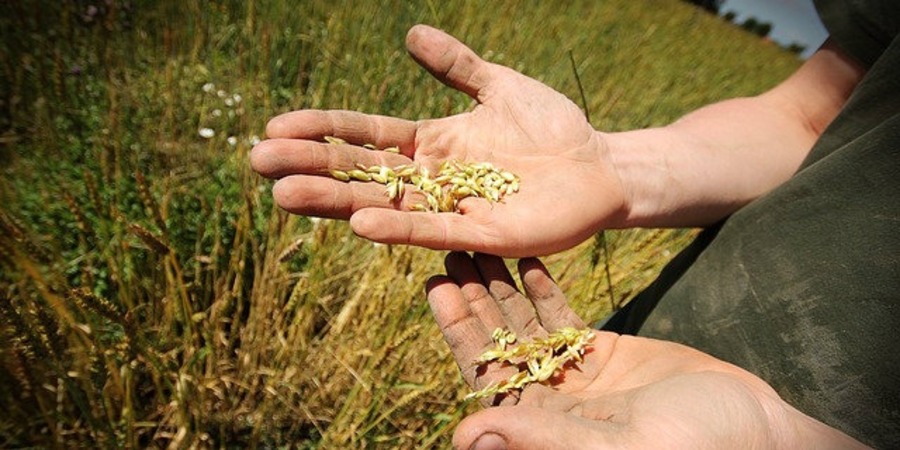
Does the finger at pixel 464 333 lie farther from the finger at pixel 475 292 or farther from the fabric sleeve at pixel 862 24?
the fabric sleeve at pixel 862 24

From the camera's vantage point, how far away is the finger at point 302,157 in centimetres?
110

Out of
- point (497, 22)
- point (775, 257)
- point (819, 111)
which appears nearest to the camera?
point (775, 257)

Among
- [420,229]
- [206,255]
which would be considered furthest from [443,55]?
[206,255]

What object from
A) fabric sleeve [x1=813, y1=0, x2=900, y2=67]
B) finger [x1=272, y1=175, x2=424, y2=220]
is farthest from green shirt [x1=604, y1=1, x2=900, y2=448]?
finger [x1=272, y1=175, x2=424, y2=220]

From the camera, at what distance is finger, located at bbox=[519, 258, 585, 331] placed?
3.90 feet

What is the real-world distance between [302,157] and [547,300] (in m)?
0.65

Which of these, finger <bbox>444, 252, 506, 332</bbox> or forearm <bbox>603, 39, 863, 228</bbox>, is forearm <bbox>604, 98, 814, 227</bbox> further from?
finger <bbox>444, 252, 506, 332</bbox>

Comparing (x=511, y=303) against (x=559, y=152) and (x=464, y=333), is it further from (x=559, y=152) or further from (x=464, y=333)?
(x=559, y=152)

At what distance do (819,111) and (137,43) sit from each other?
2691mm

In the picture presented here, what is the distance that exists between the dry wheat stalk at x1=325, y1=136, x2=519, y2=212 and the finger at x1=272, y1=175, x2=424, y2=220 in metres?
0.05

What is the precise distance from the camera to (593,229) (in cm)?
132

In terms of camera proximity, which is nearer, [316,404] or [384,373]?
[384,373]

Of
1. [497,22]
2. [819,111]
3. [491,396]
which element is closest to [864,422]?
[491,396]

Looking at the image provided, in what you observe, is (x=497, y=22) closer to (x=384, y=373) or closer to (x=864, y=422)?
(x=384, y=373)
